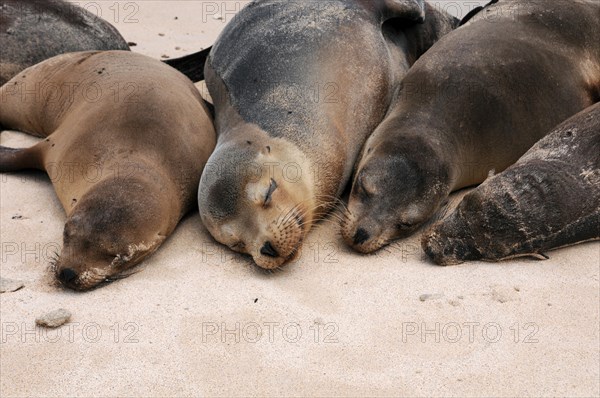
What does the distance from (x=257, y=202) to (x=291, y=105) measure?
0.81 m

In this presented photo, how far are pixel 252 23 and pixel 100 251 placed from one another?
2211 millimetres

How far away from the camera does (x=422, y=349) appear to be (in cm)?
347

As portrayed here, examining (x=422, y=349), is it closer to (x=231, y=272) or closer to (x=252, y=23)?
(x=231, y=272)

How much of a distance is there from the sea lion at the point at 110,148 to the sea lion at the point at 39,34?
43 cm

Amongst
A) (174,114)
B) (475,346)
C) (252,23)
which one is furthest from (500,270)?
(252,23)

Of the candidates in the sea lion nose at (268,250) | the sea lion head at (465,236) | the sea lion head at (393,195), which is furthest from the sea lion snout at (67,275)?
the sea lion head at (465,236)

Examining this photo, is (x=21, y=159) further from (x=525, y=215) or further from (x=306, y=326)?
(x=525, y=215)

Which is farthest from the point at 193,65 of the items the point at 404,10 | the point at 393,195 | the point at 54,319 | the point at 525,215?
the point at 54,319

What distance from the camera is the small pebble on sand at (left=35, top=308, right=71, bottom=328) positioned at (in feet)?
11.9

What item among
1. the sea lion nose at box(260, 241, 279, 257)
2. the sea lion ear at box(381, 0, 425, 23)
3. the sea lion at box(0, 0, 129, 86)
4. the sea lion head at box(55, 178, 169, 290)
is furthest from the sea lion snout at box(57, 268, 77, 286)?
the sea lion at box(0, 0, 129, 86)

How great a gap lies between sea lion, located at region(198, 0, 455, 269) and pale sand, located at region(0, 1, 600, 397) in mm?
213

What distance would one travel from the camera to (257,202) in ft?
Result: 14.3

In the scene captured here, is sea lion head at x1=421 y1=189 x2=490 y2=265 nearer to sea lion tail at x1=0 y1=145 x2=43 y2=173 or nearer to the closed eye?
the closed eye

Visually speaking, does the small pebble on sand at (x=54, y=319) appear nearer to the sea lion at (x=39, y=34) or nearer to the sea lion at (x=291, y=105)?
the sea lion at (x=291, y=105)
